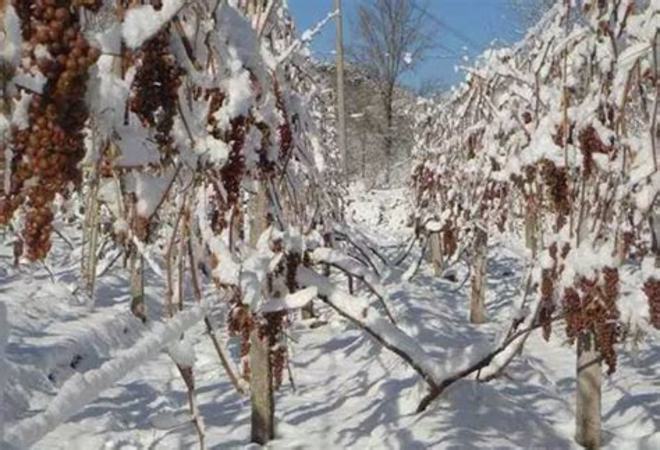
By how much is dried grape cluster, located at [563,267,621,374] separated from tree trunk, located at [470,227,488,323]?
5398mm

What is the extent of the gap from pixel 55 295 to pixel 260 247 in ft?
18.2

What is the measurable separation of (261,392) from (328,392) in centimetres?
157

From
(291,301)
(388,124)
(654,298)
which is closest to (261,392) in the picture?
(291,301)

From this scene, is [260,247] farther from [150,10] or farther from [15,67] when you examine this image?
[15,67]

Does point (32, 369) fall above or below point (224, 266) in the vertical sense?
below

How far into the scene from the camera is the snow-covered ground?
5.34m

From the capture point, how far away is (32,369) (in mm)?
6234

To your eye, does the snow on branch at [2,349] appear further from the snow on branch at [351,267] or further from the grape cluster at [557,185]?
the grape cluster at [557,185]

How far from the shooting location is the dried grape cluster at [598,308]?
3785mm

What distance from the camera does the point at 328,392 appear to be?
22.1ft

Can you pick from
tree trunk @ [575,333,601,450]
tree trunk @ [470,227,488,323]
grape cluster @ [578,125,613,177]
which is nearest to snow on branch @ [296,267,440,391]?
grape cluster @ [578,125,613,177]

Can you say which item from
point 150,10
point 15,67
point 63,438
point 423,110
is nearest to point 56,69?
point 15,67

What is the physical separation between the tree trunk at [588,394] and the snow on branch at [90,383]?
406 cm

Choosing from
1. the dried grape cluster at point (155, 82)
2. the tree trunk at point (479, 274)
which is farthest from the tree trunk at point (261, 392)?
the tree trunk at point (479, 274)
